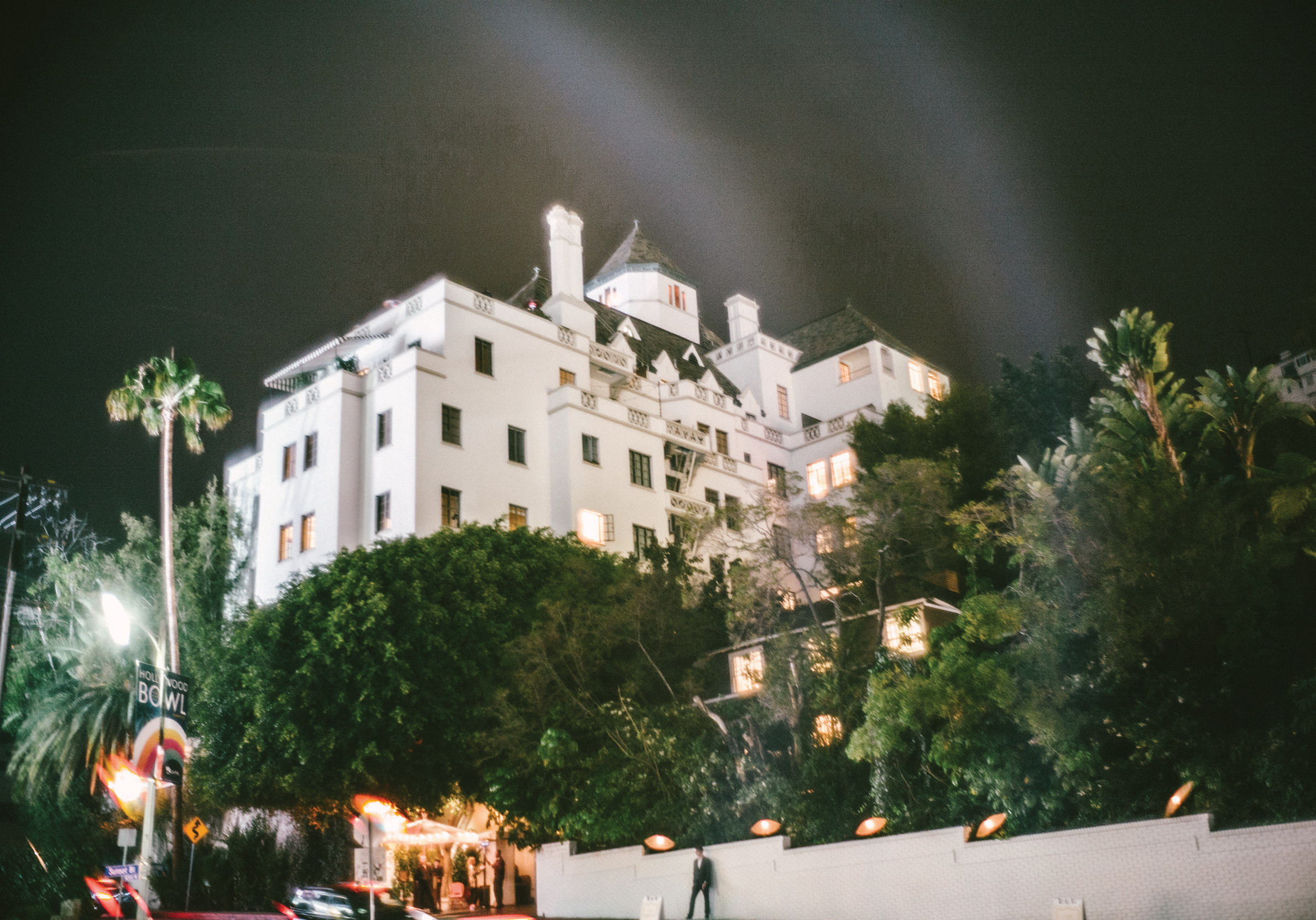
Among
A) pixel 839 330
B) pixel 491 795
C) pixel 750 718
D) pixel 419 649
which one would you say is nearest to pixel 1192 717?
pixel 750 718

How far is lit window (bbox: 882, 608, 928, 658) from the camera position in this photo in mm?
28109

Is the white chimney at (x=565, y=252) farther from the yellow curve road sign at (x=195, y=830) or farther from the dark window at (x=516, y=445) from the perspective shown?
the yellow curve road sign at (x=195, y=830)

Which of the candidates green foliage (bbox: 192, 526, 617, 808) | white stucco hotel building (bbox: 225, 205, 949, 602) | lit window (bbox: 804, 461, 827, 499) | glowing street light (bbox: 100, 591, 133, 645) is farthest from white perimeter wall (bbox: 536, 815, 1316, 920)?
lit window (bbox: 804, 461, 827, 499)

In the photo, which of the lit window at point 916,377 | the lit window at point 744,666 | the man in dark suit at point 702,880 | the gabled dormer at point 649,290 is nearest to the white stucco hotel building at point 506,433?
the lit window at point 916,377

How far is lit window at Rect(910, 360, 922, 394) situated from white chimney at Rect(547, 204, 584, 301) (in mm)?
20033

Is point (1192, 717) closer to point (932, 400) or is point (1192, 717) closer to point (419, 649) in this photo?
point (419, 649)

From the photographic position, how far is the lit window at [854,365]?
63.5 metres

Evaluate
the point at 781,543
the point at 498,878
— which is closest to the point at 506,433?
the point at 498,878

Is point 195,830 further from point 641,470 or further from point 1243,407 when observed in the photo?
point 1243,407

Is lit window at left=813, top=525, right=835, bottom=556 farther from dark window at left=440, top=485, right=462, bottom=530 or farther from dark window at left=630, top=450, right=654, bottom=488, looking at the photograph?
dark window at left=630, top=450, right=654, bottom=488

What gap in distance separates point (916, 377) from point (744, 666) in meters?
37.0

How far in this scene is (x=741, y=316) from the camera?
7156 centimetres

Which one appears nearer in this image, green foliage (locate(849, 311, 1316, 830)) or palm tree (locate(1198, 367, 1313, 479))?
green foliage (locate(849, 311, 1316, 830))

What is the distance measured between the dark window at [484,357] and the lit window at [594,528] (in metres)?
6.96
